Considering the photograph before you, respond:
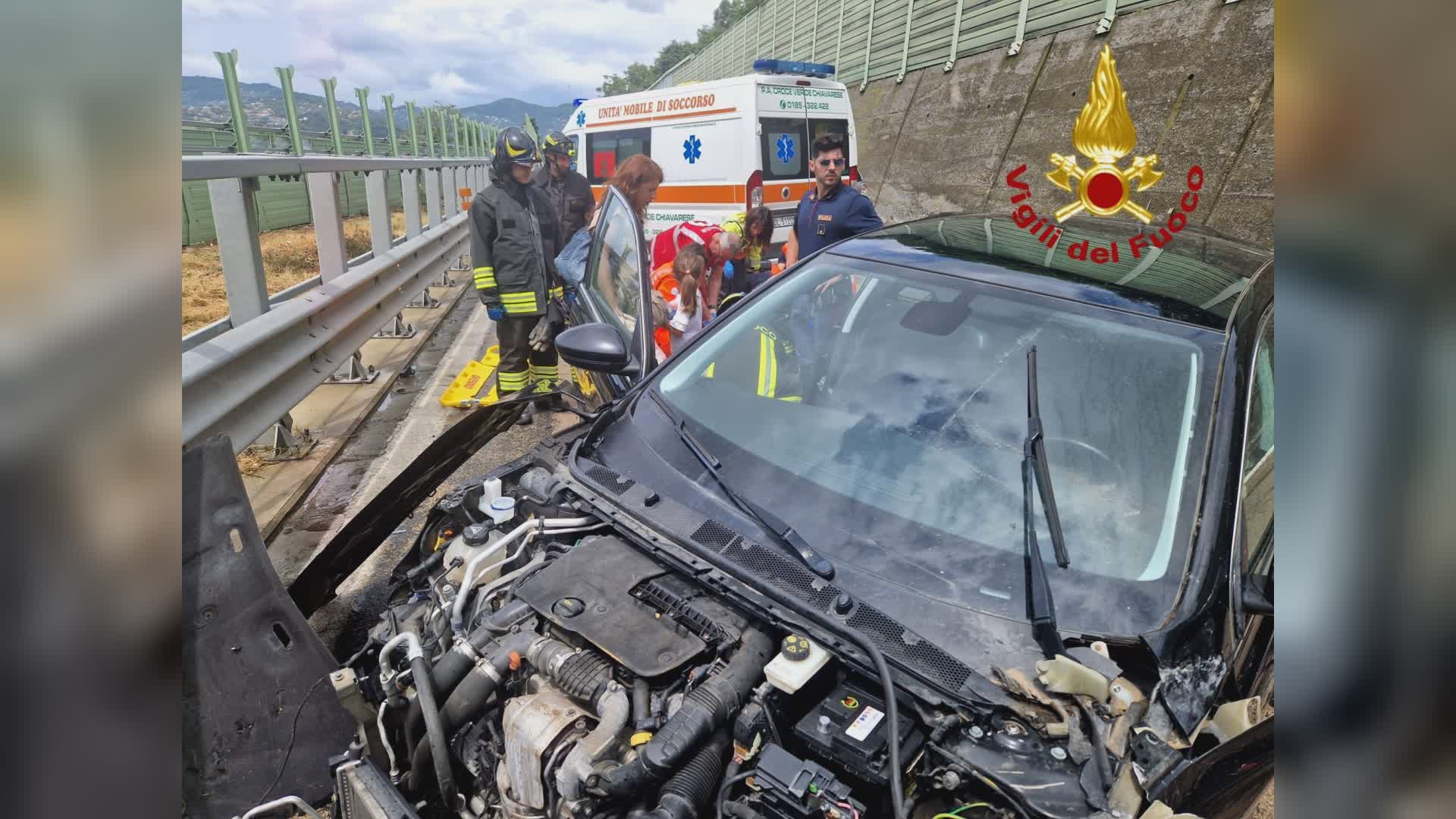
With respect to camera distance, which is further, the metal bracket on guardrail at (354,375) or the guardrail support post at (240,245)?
the metal bracket on guardrail at (354,375)

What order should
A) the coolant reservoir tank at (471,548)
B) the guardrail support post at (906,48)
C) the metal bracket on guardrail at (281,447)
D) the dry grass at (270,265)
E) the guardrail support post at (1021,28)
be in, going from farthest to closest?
the guardrail support post at (906,48) → the guardrail support post at (1021,28) → the dry grass at (270,265) → the metal bracket on guardrail at (281,447) → the coolant reservoir tank at (471,548)

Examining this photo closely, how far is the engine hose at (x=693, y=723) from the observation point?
5.27 ft

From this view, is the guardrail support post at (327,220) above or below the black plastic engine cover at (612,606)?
above

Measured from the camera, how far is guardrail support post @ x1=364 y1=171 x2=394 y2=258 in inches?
285

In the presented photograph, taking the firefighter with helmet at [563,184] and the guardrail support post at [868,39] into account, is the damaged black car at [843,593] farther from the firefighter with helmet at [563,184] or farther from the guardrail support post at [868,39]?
A: the guardrail support post at [868,39]

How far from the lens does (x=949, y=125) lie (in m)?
14.1

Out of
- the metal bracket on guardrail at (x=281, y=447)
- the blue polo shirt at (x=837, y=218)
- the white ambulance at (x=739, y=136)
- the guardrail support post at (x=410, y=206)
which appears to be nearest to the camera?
the metal bracket on guardrail at (x=281, y=447)

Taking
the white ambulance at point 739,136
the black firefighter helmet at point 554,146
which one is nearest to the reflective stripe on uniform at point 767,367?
the black firefighter helmet at point 554,146

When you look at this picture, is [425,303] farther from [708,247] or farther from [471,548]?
[471,548]

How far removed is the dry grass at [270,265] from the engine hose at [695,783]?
662 cm

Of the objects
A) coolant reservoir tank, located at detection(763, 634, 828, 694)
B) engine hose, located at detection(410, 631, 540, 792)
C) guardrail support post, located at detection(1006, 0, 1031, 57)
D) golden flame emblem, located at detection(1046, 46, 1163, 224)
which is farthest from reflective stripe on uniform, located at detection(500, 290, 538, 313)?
guardrail support post, located at detection(1006, 0, 1031, 57)

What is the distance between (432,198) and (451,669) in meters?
11.0
